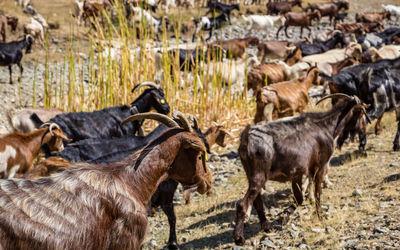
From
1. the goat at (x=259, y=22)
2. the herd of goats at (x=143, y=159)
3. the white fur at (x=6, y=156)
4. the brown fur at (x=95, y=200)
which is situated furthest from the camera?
the goat at (x=259, y=22)

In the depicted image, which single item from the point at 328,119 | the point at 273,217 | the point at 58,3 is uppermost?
the point at 58,3

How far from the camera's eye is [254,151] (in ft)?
17.9

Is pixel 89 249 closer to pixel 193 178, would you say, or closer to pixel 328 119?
pixel 193 178

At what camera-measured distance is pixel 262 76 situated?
12.2 meters

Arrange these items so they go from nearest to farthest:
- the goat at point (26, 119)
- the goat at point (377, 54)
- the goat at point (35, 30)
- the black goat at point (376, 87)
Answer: the black goat at point (376, 87)
the goat at point (26, 119)
the goat at point (377, 54)
the goat at point (35, 30)

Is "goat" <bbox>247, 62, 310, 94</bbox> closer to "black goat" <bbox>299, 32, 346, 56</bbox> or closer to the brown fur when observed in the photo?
"black goat" <bbox>299, 32, 346, 56</bbox>

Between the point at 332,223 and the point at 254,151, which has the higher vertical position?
the point at 254,151

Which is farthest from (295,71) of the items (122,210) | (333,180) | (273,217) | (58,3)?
(58,3)

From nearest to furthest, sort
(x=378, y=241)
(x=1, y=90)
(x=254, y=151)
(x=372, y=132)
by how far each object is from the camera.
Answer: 1. (x=378, y=241)
2. (x=254, y=151)
3. (x=372, y=132)
4. (x=1, y=90)

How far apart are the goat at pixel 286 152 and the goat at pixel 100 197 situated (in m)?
1.14

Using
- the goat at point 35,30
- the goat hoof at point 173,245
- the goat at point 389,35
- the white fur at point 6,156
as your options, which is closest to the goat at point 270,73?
the white fur at point 6,156

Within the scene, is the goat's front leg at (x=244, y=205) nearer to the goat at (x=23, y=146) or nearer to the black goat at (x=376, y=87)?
the goat at (x=23, y=146)

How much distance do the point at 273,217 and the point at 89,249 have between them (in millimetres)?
3094

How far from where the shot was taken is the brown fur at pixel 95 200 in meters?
3.38
